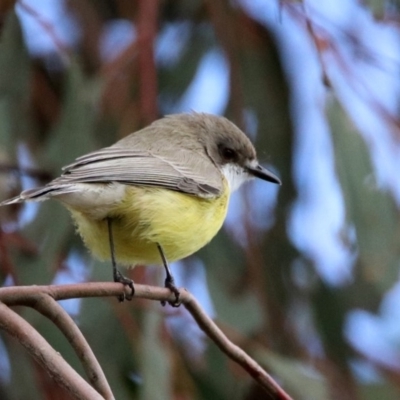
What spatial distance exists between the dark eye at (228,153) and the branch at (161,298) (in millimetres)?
1111

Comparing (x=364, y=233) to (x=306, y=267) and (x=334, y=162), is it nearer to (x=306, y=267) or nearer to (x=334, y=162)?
(x=334, y=162)

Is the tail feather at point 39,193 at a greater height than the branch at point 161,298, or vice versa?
the tail feather at point 39,193

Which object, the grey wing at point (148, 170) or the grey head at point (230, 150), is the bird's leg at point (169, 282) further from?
the grey head at point (230, 150)

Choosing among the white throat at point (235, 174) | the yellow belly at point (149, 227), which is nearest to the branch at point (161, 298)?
the yellow belly at point (149, 227)

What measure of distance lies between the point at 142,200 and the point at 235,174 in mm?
657

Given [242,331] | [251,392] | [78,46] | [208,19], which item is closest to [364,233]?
[242,331]

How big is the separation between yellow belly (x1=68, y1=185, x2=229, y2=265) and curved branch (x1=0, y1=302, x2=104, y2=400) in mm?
841

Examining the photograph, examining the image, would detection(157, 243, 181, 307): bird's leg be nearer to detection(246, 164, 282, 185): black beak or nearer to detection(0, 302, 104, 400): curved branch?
detection(0, 302, 104, 400): curved branch

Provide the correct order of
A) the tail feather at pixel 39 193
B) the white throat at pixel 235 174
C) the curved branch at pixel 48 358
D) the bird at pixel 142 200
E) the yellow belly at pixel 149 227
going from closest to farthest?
the curved branch at pixel 48 358, the tail feather at pixel 39 193, the bird at pixel 142 200, the yellow belly at pixel 149 227, the white throat at pixel 235 174

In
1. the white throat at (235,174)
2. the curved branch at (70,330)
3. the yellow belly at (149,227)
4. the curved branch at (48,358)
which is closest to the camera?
the curved branch at (48,358)

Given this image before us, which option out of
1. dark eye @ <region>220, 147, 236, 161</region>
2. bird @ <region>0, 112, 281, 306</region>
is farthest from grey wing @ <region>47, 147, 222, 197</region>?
dark eye @ <region>220, 147, 236, 161</region>

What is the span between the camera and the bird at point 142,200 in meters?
2.03

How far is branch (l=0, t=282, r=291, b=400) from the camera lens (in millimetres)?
1352

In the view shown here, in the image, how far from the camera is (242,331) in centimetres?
279
